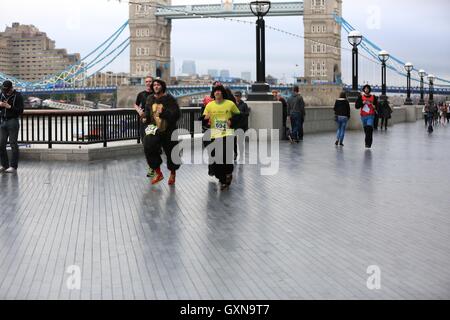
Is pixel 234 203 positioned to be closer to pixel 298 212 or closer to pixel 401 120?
pixel 298 212

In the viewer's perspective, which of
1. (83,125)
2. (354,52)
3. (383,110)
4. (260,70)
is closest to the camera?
(83,125)

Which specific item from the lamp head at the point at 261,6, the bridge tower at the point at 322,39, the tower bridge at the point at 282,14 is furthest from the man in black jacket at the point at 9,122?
the bridge tower at the point at 322,39

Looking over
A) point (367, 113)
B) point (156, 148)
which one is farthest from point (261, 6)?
point (156, 148)

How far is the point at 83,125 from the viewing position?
46.1 feet

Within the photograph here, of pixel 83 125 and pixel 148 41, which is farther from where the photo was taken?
pixel 148 41

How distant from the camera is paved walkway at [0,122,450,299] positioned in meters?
5.02

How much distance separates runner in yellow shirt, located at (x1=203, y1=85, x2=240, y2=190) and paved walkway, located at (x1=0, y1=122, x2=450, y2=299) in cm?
27

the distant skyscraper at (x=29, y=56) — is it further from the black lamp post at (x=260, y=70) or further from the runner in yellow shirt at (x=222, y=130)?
the runner in yellow shirt at (x=222, y=130)

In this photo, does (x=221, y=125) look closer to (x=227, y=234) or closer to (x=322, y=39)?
(x=227, y=234)

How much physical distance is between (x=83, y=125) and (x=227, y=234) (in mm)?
7828

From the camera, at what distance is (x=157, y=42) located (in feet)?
435

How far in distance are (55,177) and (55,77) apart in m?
98.7
